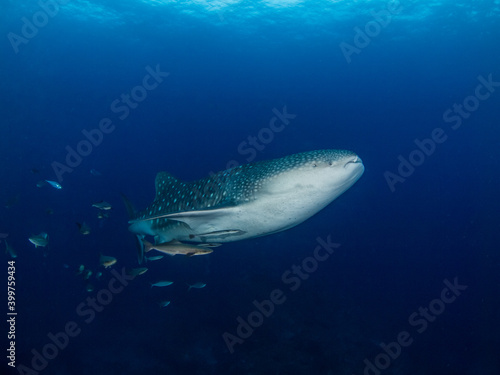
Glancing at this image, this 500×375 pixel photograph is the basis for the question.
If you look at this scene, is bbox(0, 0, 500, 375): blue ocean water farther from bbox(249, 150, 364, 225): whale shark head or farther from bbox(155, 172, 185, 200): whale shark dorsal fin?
bbox(249, 150, 364, 225): whale shark head

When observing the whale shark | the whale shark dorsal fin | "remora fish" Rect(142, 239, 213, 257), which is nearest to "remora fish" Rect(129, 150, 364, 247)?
the whale shark

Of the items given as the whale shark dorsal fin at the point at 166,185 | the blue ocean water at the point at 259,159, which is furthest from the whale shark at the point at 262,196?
the blue ocean water at the point at 259,159

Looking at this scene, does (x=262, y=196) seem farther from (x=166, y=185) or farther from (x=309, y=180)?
(x=166, y=185)

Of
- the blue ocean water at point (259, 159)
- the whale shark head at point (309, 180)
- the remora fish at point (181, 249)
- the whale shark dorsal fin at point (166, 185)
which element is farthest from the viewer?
the blue ocean water at point (259, 159)

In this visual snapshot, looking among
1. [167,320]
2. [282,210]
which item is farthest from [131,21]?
[282,210]

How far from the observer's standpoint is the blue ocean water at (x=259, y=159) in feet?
43.0

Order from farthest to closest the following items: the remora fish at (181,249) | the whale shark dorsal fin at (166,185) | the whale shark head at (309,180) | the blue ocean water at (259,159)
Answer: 1. the blue ocean water at (259,159)
2. the whale shark dorsal fin at (166,185)
3. the remora fish at (181,249)
4. the whale shark head at (309,180)

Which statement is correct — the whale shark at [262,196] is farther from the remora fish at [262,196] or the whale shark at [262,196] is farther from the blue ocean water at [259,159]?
the blue ocean water at [259,159]

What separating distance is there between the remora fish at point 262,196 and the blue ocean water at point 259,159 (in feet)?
23.6

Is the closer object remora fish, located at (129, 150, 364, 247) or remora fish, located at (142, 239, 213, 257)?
remora fish, located at (129, 150, 364, 247)

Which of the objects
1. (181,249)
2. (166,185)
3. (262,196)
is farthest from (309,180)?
(166,185)

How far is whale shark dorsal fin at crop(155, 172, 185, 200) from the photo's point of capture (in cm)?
632

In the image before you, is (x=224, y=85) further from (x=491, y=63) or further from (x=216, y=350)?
(x=216, y=350)

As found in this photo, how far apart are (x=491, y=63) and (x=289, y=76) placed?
74.9 feet
